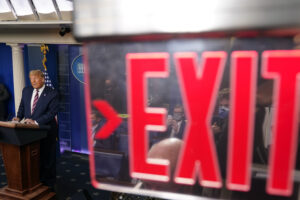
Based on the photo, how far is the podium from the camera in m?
2.24

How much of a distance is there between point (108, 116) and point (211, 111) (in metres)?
0.28

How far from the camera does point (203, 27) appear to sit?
0.59 meters

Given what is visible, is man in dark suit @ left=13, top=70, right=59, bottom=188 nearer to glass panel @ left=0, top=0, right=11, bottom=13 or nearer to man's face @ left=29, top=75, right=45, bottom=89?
man's face @ left=29, top=75, right=45, bottom=89

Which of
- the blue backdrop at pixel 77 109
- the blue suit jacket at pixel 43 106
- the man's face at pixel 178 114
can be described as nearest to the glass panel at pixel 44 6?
the blue suit jacket at pixel 43 106

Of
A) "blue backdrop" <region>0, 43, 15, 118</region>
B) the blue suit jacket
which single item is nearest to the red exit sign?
the blue suit jacket

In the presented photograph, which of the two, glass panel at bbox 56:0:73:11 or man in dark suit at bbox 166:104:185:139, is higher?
A: glass panel at bbox 56:0:73:11

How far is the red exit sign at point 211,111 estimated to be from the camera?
57 centimetres

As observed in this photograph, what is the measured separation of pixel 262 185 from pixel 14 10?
305cm

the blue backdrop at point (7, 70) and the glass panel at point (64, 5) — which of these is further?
the blue backdrop at point (7, 70)

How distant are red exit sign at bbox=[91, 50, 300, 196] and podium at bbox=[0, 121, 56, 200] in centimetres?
186

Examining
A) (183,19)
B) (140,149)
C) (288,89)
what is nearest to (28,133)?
(140,149)

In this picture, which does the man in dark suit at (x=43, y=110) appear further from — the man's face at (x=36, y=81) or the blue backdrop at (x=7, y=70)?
the blue backdrop at (x=7, y=70)

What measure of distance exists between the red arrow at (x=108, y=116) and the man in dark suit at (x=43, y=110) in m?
2.18

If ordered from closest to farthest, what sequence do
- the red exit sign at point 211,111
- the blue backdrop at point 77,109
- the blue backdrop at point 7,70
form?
1. the red exit sign at point 211,111
2. the blue backdrop at point 77,109
3. the blue backdrop at point 7,70
